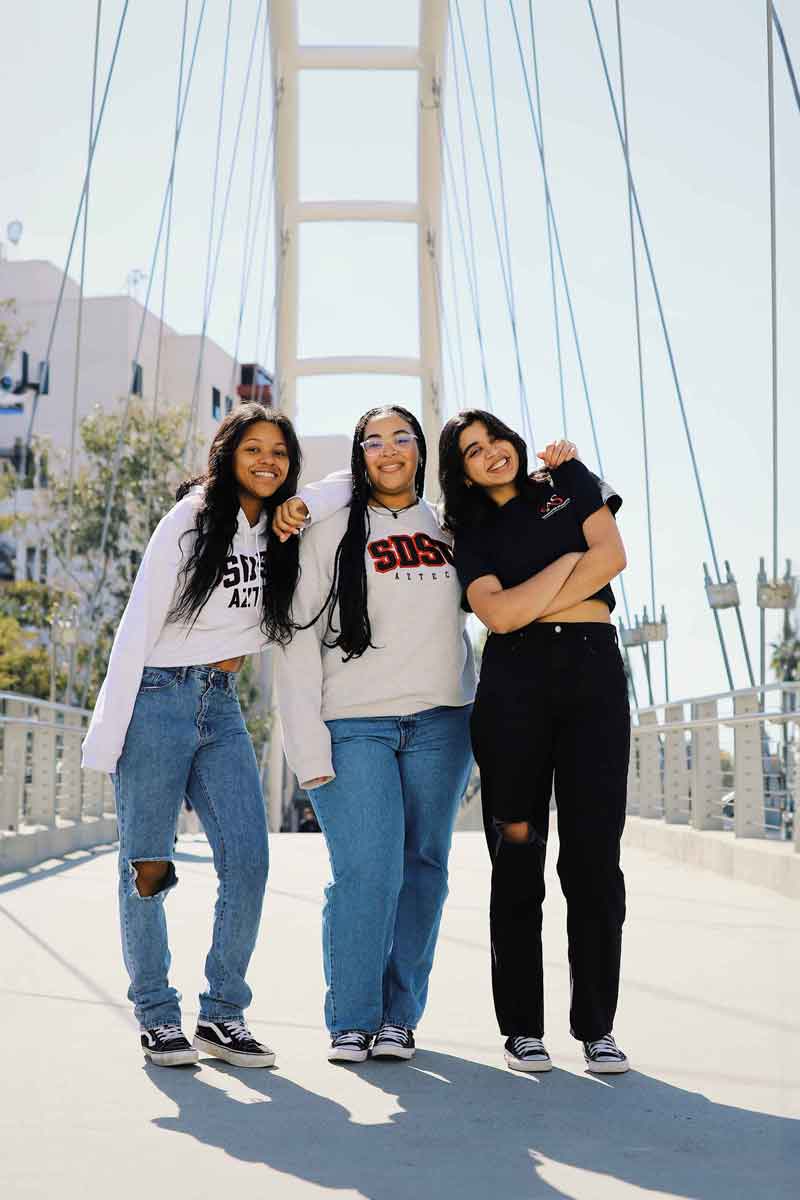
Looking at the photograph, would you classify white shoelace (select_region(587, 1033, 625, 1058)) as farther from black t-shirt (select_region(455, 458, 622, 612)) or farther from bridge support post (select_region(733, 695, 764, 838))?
bridge support post (select_region(733, 695, 764, 838))

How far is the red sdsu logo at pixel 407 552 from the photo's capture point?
390 centimetres

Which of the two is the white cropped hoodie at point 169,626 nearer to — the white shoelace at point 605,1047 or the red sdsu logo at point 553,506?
the red sdsu logo at point 553,506

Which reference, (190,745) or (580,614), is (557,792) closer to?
(580,614)

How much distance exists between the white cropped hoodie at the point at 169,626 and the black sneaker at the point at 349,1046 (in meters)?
Answer: 0.78

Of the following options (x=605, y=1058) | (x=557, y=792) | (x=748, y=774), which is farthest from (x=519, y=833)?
(x=748, y=774)

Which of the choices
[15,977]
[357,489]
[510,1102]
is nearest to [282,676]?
[357,489]

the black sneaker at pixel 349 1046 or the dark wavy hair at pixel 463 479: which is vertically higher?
the dark wavy hair at pixel 463 479

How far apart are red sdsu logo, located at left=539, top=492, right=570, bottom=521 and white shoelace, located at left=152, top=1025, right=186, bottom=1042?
4.55 feet

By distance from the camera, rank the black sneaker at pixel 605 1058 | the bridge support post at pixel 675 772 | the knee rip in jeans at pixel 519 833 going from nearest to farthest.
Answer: the black sneaker at pixel 605 1058, the knee rip in jeans at pixel 519 833, the bridge support post at pixel 675 772

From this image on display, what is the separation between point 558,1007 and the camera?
444cm

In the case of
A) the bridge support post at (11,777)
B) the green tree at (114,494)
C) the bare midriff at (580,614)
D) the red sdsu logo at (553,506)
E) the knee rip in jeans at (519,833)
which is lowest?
the knee rip in jeans at (519,833)

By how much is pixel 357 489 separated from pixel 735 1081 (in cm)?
156

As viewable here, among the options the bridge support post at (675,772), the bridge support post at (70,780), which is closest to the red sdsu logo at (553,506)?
the bridge support post at (675,772)

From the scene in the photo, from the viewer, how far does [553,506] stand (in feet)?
12.6
